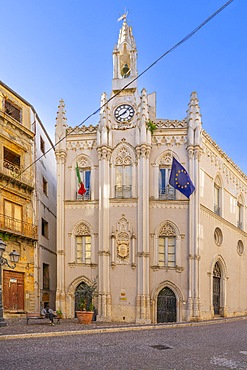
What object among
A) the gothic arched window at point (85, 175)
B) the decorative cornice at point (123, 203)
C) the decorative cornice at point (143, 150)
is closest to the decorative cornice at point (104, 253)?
the decorative cornice at point (123, 203)

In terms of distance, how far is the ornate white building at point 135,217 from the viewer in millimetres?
27781

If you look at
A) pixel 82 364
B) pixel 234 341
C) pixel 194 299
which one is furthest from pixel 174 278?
pixel 82 364

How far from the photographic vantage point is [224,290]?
3259cm

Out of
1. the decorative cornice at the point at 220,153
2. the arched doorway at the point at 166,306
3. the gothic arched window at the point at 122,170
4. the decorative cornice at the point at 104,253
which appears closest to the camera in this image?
the arched doorway at the point at 166,306

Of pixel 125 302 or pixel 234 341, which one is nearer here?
pixel 234 341

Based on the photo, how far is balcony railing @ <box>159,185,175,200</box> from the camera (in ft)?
95.7

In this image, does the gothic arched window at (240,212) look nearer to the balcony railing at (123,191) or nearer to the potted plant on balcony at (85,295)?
the balcony railing at (123,191)

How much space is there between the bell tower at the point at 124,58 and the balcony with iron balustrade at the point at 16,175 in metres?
7.93

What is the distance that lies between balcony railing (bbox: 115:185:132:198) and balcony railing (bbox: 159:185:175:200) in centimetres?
197

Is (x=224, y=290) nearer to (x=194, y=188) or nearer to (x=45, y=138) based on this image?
(x=194, y=188)

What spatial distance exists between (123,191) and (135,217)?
5.90 feet

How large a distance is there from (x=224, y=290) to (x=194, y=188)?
874 centimetres

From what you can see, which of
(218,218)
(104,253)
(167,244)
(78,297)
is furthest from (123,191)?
(218,218)

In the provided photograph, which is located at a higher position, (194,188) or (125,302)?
(194,188)
